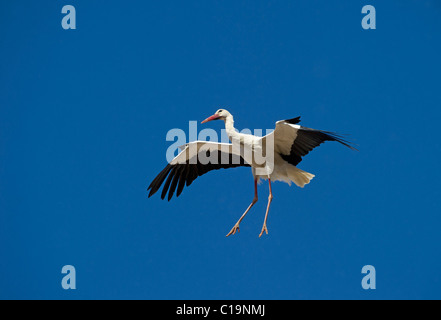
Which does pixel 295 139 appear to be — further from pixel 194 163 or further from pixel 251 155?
pixel 194 163

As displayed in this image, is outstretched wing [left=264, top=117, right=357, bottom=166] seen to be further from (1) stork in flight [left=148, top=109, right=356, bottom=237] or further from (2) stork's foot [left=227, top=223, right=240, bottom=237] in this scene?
(2) stork's foot [left=227, top=223, right=240, bottom=237]

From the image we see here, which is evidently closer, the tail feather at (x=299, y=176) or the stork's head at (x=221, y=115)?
the stork's head at (x=221, y=115)

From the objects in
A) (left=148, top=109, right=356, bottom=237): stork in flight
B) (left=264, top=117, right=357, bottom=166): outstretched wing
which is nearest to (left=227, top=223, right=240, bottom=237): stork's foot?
(left=148, top=109, right=356, bottom=237): stork in flight

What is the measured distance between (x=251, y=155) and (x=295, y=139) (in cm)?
69

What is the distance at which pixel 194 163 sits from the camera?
404 inches

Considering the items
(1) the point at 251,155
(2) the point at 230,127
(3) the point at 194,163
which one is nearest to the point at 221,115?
(2) the point at 230,127

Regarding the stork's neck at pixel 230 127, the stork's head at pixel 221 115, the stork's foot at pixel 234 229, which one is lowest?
the stork's foot at pixel 234 229

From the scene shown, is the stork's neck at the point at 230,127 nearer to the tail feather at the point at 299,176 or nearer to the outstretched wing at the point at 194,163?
the outstretched wing at the point at 194,163

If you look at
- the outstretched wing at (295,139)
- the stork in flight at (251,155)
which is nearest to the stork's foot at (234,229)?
the stork in flight at (251,155)

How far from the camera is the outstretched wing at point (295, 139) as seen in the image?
852 cm

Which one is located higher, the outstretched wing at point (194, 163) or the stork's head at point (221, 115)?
the stork's head at point (221, 115)

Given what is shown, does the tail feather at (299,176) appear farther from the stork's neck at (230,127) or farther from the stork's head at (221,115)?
the stork's head at (221,115)
